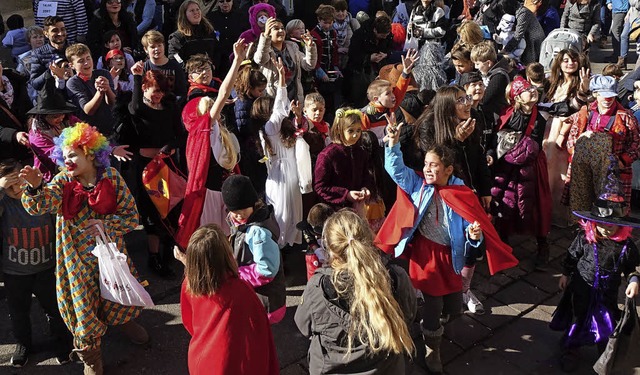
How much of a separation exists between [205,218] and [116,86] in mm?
2023

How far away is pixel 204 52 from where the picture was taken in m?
7.84

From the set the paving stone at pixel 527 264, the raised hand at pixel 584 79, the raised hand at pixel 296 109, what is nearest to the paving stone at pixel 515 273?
the paving stone at pixel 527 264

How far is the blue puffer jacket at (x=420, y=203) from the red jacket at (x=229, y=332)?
4.62 ft

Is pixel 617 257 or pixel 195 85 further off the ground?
pixel 195 85

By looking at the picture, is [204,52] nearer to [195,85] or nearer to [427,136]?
[195,85]

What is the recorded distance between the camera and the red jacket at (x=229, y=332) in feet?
11.8

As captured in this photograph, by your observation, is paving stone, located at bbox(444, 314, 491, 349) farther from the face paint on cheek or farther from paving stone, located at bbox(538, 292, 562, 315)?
the face paint on cheek

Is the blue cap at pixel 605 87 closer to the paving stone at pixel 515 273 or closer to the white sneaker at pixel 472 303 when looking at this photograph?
the paving stone at pixel 515 273

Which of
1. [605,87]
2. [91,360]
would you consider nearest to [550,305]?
[605,87]

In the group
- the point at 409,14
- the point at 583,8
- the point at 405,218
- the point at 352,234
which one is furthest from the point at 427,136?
the point at 583,8

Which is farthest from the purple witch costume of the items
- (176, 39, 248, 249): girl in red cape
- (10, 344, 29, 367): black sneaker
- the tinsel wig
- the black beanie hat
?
(10, 344, 29, 367): black sneaker

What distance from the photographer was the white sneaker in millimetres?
5488

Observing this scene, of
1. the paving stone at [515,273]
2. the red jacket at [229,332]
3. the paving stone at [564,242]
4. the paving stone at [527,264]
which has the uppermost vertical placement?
the red jacket at [229,332]

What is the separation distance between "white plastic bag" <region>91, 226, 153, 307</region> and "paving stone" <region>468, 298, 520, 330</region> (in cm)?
265
